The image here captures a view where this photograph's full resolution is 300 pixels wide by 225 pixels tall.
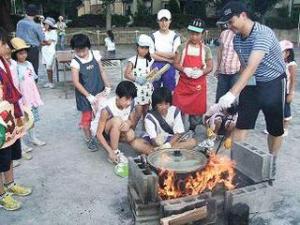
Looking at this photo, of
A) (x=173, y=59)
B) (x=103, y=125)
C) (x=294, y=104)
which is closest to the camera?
(x=103, y=125)

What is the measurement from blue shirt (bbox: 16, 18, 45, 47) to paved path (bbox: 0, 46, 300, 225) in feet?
8.27

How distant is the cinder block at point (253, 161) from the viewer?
4059 mm

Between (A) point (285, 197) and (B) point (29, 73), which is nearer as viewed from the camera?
(A) point (285, 197)

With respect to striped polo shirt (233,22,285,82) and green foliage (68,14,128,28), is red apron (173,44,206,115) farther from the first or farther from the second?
green foliage (68,14,128,28)

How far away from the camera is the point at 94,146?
5.92 m

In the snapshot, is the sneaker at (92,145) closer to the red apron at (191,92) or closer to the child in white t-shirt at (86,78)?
the child in white t-shirt at (86,78)

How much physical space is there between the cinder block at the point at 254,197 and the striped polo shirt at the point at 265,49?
50.2 inches

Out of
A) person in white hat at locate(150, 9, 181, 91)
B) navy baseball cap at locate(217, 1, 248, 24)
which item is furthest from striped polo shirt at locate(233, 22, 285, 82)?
person in white hat at locate(150, 9, 181, 91)

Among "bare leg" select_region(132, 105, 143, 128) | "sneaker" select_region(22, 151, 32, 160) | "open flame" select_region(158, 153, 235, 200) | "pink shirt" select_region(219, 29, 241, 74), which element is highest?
"pink shirt" select_region(219, 29, 241, 74)

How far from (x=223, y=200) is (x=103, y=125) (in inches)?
83.9

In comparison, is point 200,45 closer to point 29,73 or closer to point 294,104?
point 29,73

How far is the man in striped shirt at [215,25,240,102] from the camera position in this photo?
6090 mm

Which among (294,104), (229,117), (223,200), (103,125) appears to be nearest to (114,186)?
(103,125)

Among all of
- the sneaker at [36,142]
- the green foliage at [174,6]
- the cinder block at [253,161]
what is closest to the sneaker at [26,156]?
the sneaker at [36,142]
